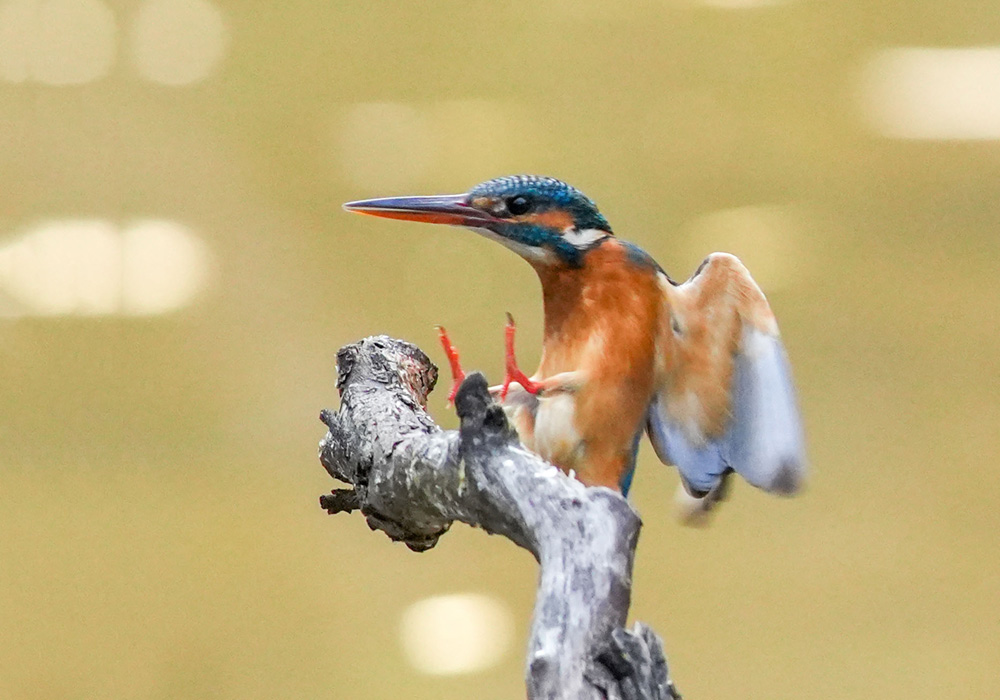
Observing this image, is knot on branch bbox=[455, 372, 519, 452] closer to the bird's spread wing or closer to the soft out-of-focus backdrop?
the bird's spread wing

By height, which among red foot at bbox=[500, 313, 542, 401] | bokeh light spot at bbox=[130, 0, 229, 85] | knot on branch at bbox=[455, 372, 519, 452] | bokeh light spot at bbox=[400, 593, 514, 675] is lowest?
bokeh light spot at bbox=[400, 593, 514, 675]

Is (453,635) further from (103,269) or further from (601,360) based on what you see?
(601,360)

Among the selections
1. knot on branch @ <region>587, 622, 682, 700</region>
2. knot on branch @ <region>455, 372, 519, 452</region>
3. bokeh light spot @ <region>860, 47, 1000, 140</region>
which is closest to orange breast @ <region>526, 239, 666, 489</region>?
knot on branch @ <region>455, 372, 519, 452</region>

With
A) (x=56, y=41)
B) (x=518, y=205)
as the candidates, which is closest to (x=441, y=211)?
(x=518, y=205)

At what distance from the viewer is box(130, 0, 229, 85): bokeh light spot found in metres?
1.75

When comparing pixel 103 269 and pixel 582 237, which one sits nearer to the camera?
pixel 582 237

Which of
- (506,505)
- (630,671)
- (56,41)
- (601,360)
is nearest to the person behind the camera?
(630,671)

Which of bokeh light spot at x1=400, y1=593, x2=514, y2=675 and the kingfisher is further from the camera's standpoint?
bokeh light spot at x1=400, y1=593, x2=514, y2=675

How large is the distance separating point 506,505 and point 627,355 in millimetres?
189

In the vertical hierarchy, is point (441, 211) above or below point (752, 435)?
above

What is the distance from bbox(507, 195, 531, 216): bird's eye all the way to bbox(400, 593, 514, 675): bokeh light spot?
1119 millimetres

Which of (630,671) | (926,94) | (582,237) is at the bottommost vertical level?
(630,671)

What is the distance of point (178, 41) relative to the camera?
5.80ft

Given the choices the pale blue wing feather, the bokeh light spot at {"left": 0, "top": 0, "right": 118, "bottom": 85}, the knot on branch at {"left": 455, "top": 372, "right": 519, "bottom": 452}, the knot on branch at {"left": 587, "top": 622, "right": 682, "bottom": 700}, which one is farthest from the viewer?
the bokeh light spot at {"left": 0, "top": 0, "right": 118, "bottom": 85}
